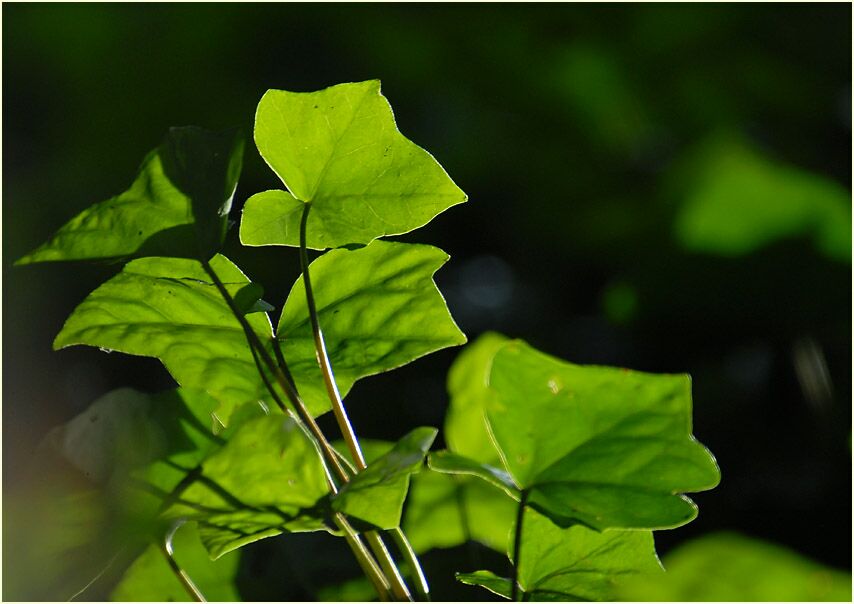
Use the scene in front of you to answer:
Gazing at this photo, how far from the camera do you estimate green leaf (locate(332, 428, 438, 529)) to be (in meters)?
0.23

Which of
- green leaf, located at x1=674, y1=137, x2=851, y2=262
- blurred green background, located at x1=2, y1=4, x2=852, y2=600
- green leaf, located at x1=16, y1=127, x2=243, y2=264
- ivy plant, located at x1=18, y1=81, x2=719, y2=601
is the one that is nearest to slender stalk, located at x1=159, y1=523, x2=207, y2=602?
ivy plant, located at x1=18, y1=81, x2=719, y2=601

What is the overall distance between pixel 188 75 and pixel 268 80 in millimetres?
132

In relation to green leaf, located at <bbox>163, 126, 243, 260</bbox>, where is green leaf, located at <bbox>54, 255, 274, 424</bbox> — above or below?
below

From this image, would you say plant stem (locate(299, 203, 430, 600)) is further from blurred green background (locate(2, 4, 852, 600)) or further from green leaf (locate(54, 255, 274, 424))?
blurred green background (locate(2, 4, 852, 600))

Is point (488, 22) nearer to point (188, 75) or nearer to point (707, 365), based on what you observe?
point (188, 75)

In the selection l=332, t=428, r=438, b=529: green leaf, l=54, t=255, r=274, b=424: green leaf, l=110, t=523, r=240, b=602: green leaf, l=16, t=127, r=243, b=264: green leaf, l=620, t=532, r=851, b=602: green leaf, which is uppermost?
l=16, t=127, r=243, b=264: green leaf

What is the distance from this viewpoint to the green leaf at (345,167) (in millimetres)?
297

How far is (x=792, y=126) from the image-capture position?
149cm

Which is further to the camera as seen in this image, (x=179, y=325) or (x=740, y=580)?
(x=740, y=580)

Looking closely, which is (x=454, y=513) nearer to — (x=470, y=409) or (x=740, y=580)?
(x=470, y=409)

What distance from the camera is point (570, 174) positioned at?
152cm

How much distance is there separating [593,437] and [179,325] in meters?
0.16

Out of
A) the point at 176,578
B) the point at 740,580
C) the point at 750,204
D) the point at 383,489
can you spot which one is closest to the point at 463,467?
the point at 383,489

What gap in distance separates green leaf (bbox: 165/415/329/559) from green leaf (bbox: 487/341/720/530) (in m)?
0.09
